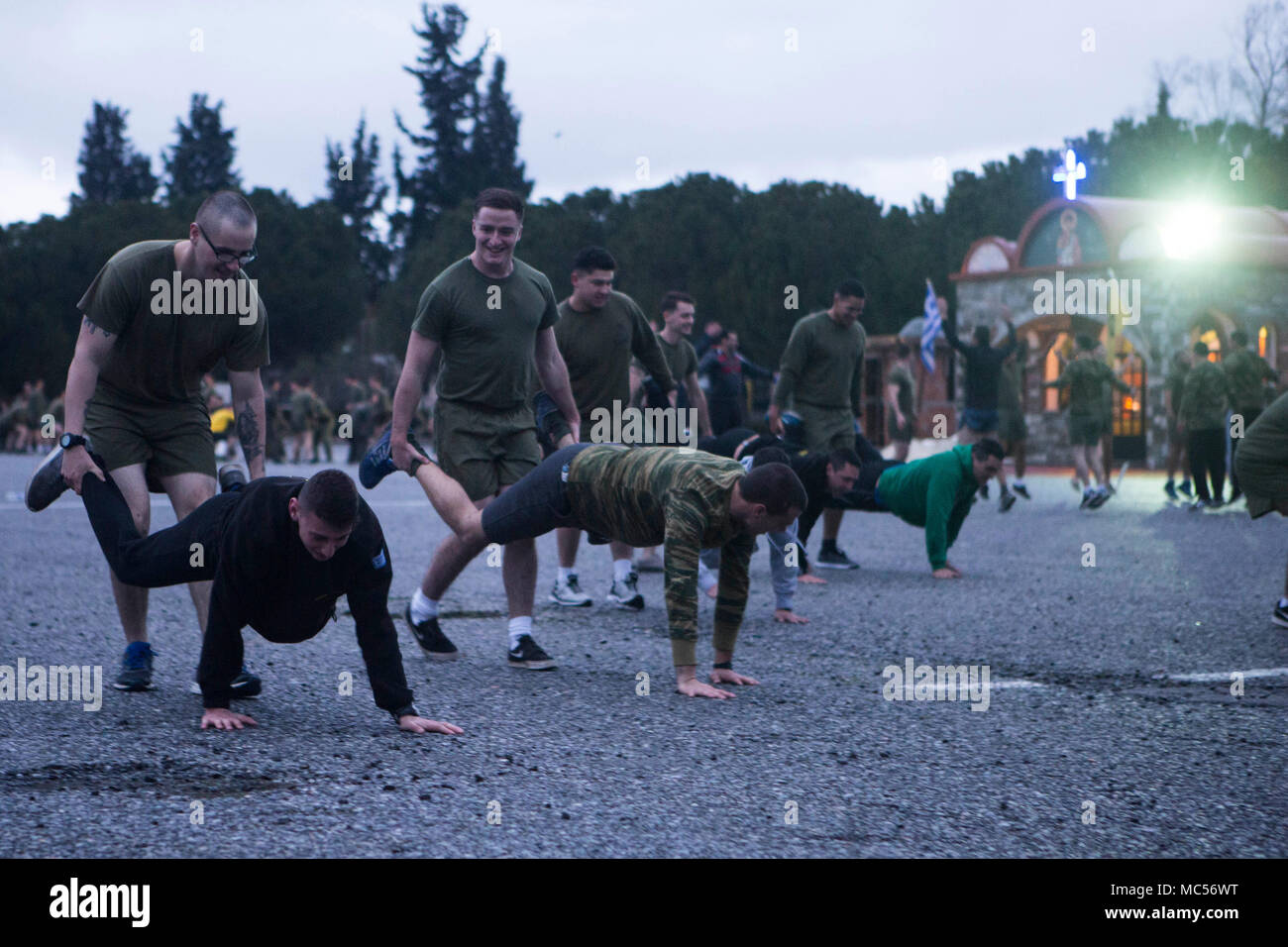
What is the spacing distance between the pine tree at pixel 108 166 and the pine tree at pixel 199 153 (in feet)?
16.2

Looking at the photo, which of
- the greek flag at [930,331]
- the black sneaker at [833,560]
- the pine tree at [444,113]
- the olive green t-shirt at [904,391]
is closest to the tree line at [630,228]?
the pine tree at [444,113]

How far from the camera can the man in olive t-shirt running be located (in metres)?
6.32

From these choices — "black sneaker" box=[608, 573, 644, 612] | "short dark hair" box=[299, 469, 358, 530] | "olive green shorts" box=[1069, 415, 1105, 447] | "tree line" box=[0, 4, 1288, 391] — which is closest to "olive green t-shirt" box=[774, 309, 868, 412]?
"black sneaker" box=[608, 573, 644, 612]

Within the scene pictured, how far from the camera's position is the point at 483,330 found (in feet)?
21.0

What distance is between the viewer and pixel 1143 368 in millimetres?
25312

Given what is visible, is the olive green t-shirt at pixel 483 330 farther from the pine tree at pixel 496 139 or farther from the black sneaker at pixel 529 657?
the pine tree at pixel 496 139

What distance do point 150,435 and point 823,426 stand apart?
18.6 ft

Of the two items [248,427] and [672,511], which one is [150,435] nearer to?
[248,427]

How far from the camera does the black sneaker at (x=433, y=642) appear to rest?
21.4 feet

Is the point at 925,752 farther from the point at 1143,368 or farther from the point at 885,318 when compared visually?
the point at 885,318

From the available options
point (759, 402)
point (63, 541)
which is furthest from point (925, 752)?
point (759, 402)

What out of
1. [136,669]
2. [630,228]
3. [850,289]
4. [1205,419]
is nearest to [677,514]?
[136,669]

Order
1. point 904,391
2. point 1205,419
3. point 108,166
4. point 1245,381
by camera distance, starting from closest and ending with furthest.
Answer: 1. point 1205,419
2. point 1245,381
3. point 904,391
4. point 108,166
